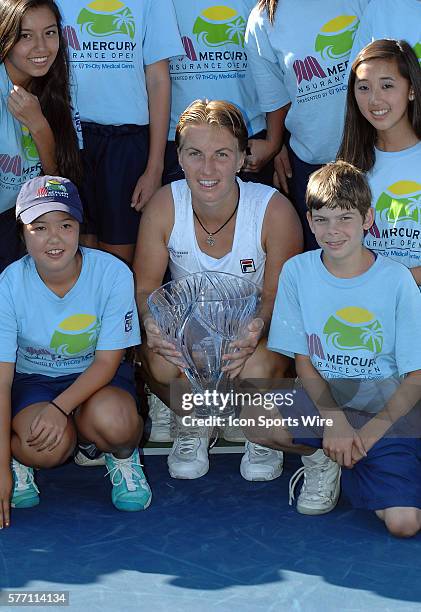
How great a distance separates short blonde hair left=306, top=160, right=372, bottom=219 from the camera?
3.60 m

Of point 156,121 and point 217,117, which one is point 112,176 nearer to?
point 156,121

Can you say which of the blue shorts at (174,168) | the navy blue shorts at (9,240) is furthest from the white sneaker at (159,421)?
the blue shorts at (174,168)

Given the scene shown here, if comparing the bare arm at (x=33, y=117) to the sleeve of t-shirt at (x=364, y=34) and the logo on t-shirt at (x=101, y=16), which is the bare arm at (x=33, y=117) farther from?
the sleeve of t-shirt at (x=364, y=34)

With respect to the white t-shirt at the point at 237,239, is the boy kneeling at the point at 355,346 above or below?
below

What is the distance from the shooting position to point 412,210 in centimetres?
384

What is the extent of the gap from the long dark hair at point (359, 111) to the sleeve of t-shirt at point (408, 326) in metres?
0.55

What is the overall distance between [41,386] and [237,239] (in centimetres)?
91

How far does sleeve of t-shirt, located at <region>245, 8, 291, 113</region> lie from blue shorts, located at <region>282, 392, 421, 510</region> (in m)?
1.38

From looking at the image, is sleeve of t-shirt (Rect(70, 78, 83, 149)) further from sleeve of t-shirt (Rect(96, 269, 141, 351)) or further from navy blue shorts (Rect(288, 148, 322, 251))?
→ navy blue shorts (Rect(288, 148, 322, 251))

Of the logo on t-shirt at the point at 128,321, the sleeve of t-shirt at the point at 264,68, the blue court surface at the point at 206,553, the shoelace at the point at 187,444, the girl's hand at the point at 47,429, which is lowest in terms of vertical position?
the blue court surface at the point at 206,553

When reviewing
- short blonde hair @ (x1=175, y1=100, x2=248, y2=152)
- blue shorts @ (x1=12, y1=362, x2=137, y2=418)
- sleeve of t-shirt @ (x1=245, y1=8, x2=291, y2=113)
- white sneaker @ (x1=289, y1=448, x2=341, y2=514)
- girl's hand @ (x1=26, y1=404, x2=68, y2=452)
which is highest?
sleeve of t-shirt @ (x1=245, y1=8, x2=291, y2=113)

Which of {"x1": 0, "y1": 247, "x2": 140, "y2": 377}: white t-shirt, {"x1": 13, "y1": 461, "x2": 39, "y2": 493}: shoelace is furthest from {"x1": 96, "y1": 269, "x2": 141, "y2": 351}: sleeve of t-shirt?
{"x1": 13, "y1": 461, "x2": 39, "y2": 493}: shoelace

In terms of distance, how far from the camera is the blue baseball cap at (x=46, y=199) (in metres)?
3.66

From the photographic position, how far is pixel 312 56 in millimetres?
4188
